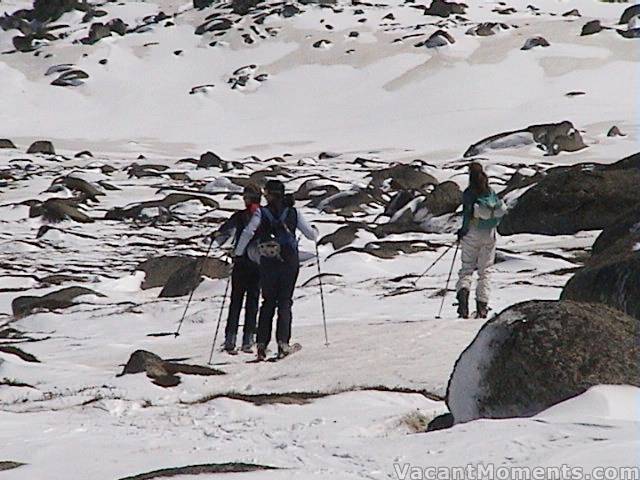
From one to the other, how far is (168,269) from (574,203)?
27.4 feet

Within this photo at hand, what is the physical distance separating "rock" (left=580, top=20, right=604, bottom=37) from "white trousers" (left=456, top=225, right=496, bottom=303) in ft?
207

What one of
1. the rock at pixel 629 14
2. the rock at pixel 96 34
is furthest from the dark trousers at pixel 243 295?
the rock at pixel 96 34

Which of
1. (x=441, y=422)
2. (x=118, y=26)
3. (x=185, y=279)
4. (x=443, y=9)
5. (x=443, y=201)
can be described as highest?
(x=118, y=26)

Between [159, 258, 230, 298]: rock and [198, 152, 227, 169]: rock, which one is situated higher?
[198, 152, 227, 169]: rock

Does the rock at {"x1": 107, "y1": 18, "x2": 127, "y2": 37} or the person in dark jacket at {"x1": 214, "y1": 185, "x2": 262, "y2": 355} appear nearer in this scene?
the person in dark jacket at {"x1": 214, "y1": 185, "x2": 262, "y2": 355}

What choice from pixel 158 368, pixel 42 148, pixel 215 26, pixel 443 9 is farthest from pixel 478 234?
pixel 443 9

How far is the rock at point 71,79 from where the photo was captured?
242 ft

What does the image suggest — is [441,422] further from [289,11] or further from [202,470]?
[289,11]

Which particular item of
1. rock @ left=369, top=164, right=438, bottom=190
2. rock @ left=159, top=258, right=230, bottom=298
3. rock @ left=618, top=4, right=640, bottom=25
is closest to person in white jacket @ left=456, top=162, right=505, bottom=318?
rock @ left=159, top=258, right=230, bottom=298

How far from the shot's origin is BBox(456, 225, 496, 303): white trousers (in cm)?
1110

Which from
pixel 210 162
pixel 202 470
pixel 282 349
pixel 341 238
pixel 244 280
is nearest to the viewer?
pixel 202 470

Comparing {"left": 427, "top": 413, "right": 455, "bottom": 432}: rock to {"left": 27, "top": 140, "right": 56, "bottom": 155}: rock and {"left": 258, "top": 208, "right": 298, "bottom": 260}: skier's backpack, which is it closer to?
{"left": 258, "top": 208, "right": 298, "bottom": 260}: skier's backpack

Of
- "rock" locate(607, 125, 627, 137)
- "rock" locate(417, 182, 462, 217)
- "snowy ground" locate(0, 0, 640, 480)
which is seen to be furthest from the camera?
"rock" locate(607, 125, 627, 137)

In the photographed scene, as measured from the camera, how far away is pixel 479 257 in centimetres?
1123
